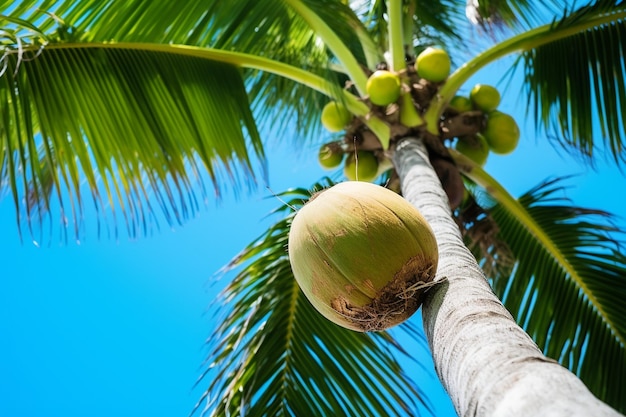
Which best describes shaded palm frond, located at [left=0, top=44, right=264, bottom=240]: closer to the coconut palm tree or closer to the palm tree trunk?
the coconut palm tree

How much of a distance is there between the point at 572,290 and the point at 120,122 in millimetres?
2458

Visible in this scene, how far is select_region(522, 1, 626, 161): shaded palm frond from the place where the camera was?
3.04 meters

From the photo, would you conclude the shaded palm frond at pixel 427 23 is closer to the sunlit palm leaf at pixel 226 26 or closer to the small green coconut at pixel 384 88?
the sunlit palm leaf at pixel 226 26

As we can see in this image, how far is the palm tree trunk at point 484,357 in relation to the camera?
27.5 inches

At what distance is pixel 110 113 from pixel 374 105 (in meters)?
1.17

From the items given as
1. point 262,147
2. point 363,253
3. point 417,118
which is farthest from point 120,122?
point 363,253

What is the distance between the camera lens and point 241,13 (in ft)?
10.2

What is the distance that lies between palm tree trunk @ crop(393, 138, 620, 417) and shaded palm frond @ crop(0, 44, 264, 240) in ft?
5.35

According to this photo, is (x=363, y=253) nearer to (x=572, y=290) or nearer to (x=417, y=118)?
(x=417, y=118)

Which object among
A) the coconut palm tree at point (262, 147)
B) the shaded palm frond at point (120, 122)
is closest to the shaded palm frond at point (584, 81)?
the coconut palm tree at point (262, 147)

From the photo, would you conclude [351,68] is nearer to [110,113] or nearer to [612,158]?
[110,113]

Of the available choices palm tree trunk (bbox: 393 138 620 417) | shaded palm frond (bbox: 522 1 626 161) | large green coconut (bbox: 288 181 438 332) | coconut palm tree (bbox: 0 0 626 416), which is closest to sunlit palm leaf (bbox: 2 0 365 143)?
coconut palm tree (bbox: 0 0 626 416)

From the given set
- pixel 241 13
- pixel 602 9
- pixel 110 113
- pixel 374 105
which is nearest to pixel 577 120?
pixel 602 9

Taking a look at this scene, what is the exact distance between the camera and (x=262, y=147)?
10.1ft
